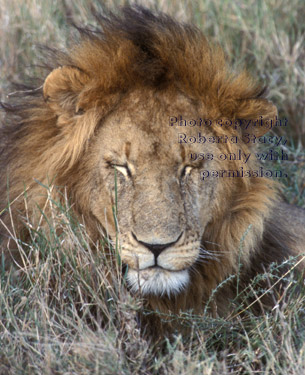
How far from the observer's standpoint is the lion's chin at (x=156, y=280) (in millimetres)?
3295

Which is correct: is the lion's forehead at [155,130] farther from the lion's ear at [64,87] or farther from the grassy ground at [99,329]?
the grassy ground at [99,329]

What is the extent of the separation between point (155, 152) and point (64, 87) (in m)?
0.59

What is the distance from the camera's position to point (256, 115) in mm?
3756

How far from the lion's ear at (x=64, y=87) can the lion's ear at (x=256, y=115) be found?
2.88 feet

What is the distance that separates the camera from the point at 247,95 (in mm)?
3807

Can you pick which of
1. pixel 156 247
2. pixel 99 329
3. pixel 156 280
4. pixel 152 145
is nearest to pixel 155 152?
pixel 152 145

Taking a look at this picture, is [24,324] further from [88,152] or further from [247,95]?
[247,95]

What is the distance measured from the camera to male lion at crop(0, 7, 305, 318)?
3.42m

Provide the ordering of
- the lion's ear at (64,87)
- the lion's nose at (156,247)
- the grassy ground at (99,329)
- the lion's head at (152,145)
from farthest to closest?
1. the lion's ear at (64,87)
2. the lion's head at (152,145)
3. the lion's nose at (156,247)
4. the grassy ground at (99,329)

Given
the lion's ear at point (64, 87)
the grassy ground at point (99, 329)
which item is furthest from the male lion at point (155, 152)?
the grassy ground at point (99, 329)

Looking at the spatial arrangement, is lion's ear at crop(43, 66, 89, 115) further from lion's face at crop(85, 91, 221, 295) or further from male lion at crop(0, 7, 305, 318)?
lion's face at crop(85, 91, 221, 295)

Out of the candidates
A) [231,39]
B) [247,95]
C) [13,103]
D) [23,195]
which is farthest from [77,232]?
[231,39]

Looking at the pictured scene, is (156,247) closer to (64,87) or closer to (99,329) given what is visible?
(99,329)

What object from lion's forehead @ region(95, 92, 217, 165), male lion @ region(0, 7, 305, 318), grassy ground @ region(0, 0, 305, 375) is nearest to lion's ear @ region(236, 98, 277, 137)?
male lion @ region(0, 7, 305, 318)
